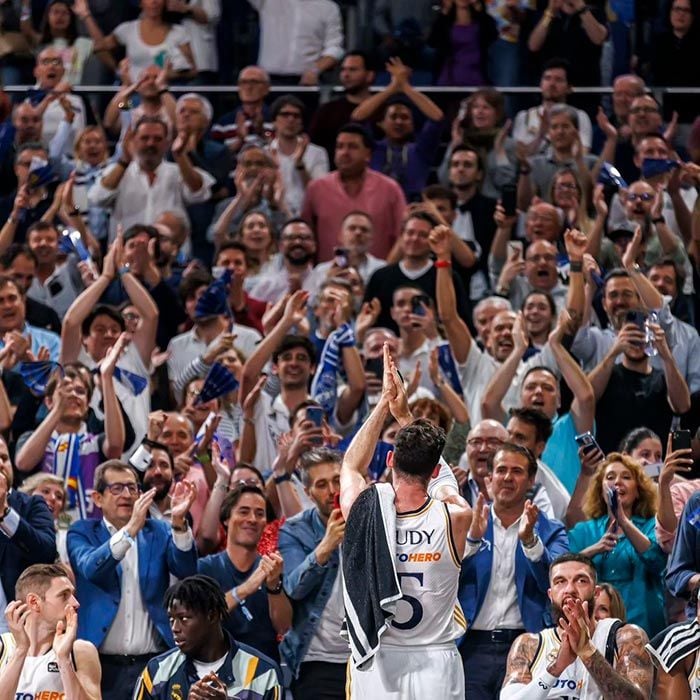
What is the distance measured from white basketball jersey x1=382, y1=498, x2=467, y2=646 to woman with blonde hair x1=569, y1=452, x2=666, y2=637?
2.08 m

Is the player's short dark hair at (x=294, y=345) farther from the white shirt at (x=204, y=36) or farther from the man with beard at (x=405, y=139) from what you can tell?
the white shirt at (x=204, y=36)

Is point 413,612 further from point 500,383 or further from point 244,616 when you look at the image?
point 500,383

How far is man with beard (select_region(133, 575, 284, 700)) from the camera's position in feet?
32.1

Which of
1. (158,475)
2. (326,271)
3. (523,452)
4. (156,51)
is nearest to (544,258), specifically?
(326,271)

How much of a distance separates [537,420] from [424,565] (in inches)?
115

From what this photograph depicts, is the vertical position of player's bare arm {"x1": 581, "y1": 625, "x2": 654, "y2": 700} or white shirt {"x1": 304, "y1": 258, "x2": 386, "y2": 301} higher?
white shirt {"x1": 304, "y1": 258, "x2": 386, "y2": 301}

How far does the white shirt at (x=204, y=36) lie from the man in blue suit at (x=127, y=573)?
24.4 ft

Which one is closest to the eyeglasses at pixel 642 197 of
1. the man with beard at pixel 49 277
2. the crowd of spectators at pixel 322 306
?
the crowd of spectators at pixel 322 306

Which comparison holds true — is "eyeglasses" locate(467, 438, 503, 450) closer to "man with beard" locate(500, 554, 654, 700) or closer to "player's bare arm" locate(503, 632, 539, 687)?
"man with beard" locate(500, 554, 654, 700)

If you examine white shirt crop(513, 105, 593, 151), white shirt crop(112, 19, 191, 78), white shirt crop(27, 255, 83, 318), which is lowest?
white shirt crop(27, 255, 83, 318)

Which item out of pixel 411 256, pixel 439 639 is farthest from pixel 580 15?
pixel 439 639

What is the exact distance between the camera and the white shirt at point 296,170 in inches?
631

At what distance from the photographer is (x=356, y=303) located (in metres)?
13.8

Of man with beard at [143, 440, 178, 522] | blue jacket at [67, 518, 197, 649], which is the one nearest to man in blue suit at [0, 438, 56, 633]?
blue jacket at [67, 518, 197, 649]
